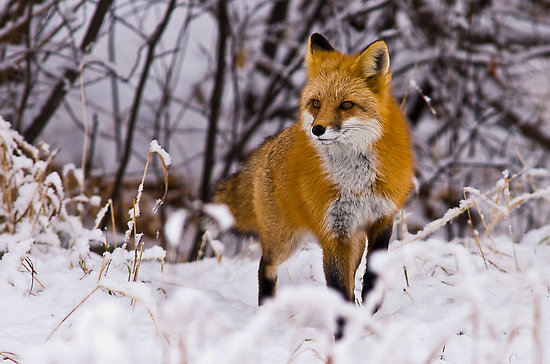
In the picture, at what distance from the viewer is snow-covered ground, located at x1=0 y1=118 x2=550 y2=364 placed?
1109 millimetres

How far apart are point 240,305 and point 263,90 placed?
4273 millimetres

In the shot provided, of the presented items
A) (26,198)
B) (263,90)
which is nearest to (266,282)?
(26,198)

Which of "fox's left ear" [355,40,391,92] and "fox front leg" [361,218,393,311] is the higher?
"fox's left ear" [355,40,391,92]

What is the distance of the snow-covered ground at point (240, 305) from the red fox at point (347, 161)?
27cm

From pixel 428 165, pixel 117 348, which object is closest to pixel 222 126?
pixel 428 165

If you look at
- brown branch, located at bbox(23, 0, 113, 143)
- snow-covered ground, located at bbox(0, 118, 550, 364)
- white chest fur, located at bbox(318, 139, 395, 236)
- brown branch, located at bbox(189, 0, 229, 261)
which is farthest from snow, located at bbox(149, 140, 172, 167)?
brown branch, located at bbox(189, 0, 229, 261)

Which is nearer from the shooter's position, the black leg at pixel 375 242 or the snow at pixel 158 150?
the snow at pixel 158 150

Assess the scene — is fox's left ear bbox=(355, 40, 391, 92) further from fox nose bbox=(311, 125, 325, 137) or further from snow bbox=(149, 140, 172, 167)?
snow bbox=(149, 140, 172, 167)

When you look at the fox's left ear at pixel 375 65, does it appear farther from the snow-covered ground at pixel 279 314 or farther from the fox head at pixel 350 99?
the snow-covered ground at pixel 279 314

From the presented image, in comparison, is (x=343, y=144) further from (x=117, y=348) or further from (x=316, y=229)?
(x=117, y=348)

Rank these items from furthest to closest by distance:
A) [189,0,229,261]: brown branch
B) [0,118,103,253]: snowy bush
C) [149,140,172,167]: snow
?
[189,0,229,261]: brown branch, [0,118,103,253]: snowy bush, [149,140,172,167]: snow

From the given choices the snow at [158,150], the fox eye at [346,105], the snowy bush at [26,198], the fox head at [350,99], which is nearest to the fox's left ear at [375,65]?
the fox head at [350,99]

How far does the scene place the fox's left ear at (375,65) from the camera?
2514 millimetres

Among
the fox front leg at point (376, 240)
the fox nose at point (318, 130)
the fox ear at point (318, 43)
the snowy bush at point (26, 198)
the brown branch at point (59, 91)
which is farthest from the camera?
the brown branch at point (59, 91)
